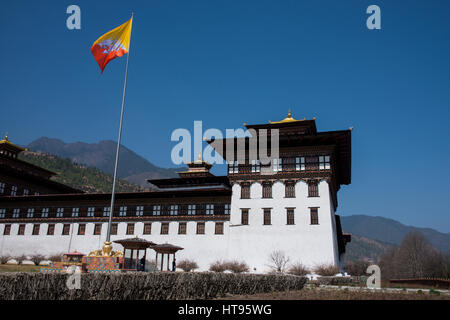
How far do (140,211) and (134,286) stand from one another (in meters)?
32.5

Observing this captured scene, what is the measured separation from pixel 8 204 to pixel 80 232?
1273cm

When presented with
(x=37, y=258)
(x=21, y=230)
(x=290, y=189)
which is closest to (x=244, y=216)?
(x=290, y=189)

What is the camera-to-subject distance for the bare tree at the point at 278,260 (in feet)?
116

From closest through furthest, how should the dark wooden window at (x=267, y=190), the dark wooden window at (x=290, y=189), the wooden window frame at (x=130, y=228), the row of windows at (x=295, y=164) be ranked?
the row of windows at (x=295, y=164) → the dark wooden window at (x=290, y=189) → the dark wooden window at (x=267, y=190) → the wooden window frame at (x=130, y=228)

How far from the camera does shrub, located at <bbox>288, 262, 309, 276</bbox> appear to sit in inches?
1286

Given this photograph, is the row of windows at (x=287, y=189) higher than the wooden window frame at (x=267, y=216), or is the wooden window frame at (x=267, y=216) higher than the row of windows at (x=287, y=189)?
the row of windows at (x=287, y=189)

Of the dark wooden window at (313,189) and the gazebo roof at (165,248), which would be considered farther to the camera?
the dark wooden window at (313,189)

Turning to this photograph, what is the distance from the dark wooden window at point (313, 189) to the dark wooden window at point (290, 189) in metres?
1.53

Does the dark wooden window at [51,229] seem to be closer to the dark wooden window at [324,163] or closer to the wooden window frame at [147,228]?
the wooden window frame at [147,228]

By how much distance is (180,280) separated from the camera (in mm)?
14234

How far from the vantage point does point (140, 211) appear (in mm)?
44188

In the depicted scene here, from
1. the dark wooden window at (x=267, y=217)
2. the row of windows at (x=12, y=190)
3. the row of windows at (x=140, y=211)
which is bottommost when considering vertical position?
the dark wooden window at (x=267, y=217)

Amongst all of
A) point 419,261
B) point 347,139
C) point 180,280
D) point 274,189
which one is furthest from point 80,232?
point 419,261

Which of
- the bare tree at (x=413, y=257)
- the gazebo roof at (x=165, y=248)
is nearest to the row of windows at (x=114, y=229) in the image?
the gazebo roof at (x=165, y=248)
